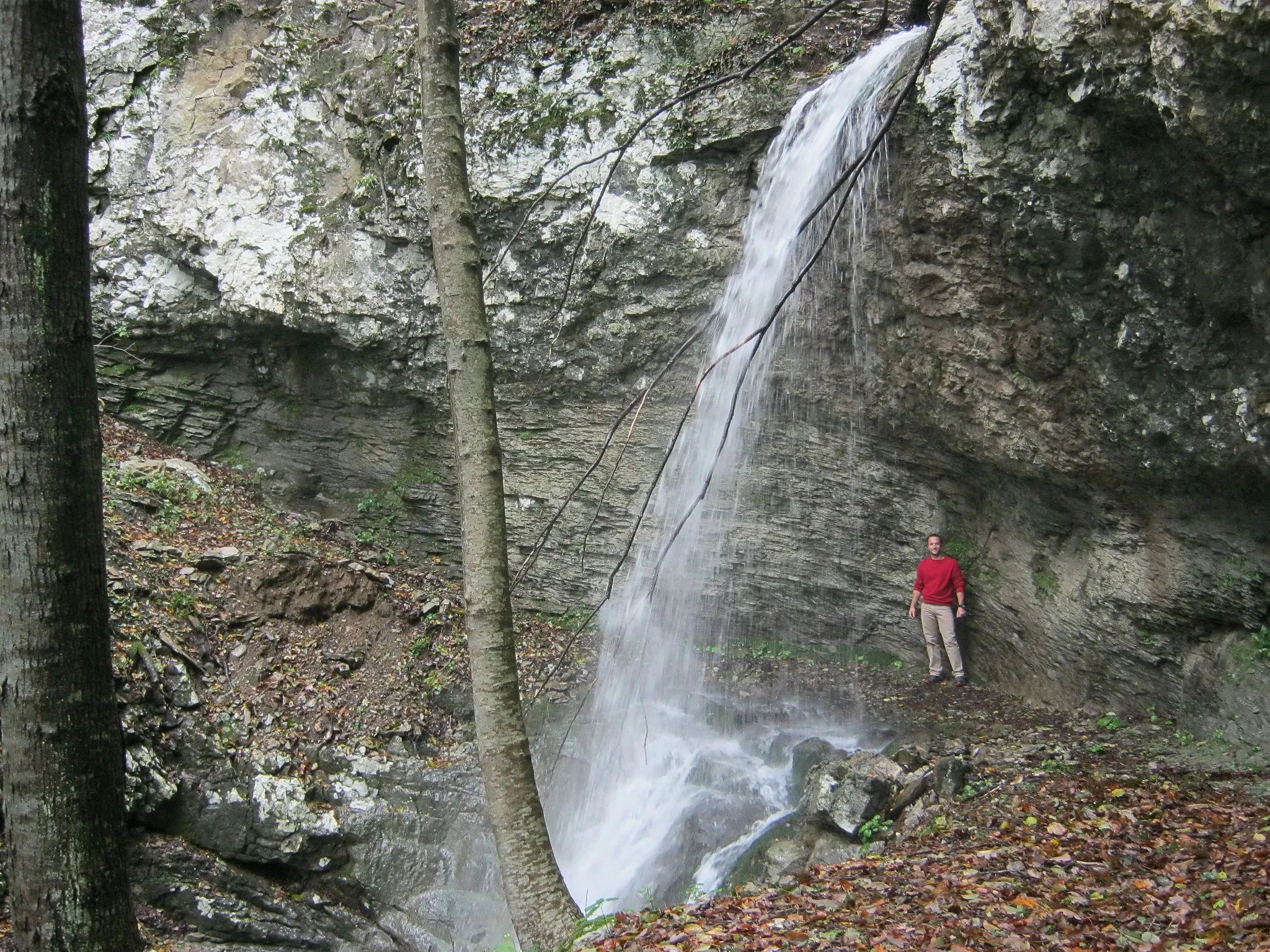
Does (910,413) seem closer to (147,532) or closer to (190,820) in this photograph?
(190,820)

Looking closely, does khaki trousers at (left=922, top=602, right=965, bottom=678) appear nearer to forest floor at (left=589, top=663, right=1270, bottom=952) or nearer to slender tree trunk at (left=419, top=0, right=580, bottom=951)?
forest floor at (left=589, top=663, right=1270, bottom=952)

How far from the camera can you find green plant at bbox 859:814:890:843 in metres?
5.59

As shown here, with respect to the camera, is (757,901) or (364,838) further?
(364,838)

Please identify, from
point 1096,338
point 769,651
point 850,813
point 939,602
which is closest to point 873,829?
point 850,813

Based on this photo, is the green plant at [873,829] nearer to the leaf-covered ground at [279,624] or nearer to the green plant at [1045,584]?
the green plant at [1045,584]

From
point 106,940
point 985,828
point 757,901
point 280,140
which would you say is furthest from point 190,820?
point 280,140

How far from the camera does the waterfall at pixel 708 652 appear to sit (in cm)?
659

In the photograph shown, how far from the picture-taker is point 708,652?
29.9ft

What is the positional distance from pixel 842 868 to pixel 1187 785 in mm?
2277

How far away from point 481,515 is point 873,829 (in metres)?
3.28

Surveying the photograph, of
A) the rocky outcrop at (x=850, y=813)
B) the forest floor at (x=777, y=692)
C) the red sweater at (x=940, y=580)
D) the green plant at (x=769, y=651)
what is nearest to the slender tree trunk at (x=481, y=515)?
the forest floor at (x=777, y=692)

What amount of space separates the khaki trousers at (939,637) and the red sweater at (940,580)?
0.08 metres

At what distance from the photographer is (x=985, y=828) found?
5.00m

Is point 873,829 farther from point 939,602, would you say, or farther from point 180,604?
point 180,604
